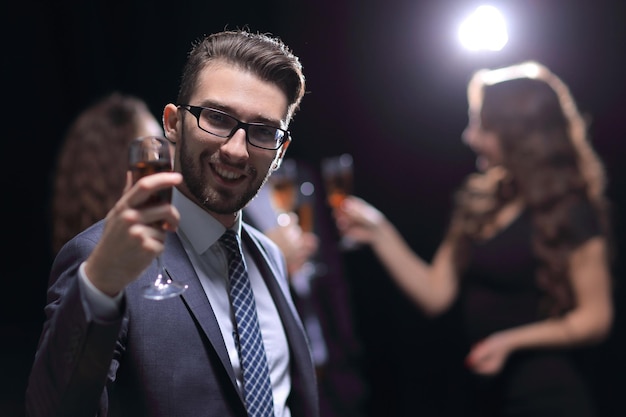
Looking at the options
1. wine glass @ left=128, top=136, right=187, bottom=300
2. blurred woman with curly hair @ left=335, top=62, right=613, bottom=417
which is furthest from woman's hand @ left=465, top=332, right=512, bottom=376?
wine glass @ left=128, top=136, right=187, bottom=300

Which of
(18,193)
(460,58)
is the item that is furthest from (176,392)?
(460,58)

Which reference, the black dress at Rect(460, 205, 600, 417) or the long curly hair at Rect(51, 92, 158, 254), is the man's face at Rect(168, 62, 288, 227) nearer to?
the long curly hair at Rect(51, 92, 158, 254)

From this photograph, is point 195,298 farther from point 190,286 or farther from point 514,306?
point 514,306

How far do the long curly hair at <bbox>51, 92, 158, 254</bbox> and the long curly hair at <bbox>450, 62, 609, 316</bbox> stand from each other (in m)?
1.62

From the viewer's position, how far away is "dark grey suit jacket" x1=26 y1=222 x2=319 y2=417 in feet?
3.17

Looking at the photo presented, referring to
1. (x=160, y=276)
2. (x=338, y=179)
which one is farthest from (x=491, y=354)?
(x=160, y=276)

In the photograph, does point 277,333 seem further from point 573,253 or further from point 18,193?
point 573,253

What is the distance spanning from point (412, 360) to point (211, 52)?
2.35 meters

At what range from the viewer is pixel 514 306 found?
2.79m

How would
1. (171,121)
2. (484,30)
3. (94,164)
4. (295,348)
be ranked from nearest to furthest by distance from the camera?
(171,121), (295,348), (94,164), (484,30)

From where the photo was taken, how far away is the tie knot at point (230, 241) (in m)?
1.36

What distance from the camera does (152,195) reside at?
912 millimetres

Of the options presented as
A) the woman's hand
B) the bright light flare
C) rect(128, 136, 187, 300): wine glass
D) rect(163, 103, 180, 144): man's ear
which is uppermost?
the bright light flare

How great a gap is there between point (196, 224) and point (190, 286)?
5.9 inches
